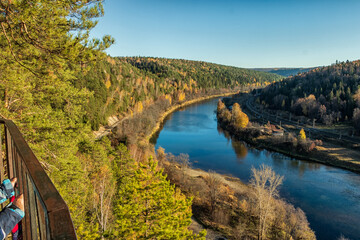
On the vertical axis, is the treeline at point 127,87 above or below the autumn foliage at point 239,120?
above

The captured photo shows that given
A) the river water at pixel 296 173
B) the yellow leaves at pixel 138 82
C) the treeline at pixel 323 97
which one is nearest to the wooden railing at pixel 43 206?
the river water at pixel 296 173

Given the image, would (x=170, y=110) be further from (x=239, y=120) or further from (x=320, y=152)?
(x=320, y=152)

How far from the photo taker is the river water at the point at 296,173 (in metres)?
20.1

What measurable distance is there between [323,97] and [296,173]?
45.8 metres

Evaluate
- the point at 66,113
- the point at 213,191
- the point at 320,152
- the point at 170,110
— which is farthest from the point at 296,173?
the point at 170,110

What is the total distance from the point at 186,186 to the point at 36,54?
64.5 feet

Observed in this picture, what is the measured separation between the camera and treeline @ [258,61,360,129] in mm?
55406

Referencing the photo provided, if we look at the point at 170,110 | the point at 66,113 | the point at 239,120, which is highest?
the point at 66,113

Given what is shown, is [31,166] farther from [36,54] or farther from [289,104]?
[289,104]

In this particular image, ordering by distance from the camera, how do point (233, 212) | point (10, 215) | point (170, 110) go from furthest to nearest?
point (170, 110) → point (233, 212) → point (10, 215)

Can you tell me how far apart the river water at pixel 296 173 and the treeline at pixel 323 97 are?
24.2 meters

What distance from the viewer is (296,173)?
29.8m

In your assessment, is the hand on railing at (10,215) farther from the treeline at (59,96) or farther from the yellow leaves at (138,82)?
the yellow leaves at (138,82)

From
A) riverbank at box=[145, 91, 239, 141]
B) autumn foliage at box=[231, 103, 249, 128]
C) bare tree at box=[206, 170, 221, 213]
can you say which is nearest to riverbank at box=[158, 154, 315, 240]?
bare tree at box=[206, 170, 221, 213]
